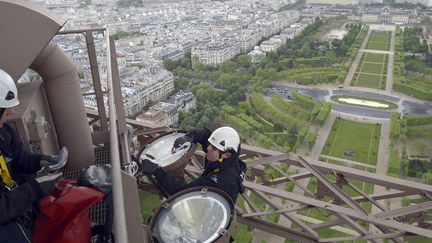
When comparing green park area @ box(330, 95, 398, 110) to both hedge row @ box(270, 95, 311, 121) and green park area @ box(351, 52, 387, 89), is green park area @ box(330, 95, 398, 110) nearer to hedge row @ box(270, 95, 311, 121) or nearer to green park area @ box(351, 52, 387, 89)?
green park area @ box(351, 52, 387, 89)

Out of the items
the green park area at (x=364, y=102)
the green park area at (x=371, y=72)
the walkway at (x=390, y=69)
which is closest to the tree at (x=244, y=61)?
the green park area at (x=371, y=72)

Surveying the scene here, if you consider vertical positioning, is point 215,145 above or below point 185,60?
above

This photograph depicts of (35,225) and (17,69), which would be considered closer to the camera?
(35,225)

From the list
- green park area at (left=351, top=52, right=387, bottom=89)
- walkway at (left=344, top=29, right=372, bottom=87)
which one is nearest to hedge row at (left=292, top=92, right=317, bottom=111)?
walkway at (left=344, top=29, right=372, bottom=87)

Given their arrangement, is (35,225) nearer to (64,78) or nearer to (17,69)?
(17,69)

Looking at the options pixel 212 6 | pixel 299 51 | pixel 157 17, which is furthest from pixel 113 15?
pixel 299 51
